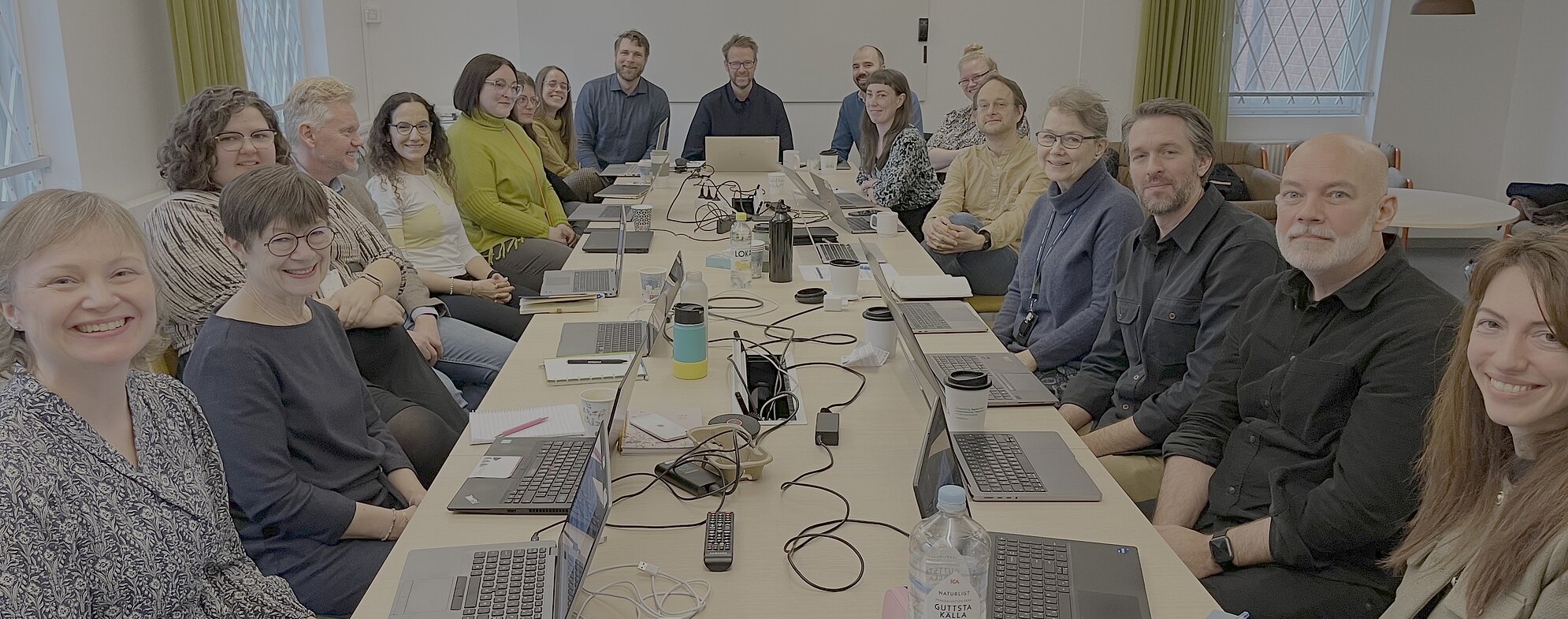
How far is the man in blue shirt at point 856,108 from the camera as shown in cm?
627

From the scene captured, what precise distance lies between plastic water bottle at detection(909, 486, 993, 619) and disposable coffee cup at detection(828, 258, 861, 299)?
157 centimetres

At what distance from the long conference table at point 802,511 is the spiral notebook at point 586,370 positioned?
0.02 metres

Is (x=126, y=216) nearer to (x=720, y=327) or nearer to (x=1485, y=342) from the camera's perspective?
Answer: (x=720, y=327)

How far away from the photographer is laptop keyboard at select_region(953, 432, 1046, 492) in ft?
5.78

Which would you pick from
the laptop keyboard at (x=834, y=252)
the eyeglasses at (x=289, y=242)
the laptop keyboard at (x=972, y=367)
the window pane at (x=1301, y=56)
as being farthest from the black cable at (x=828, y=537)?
the window pane at (x=1301, y=56)

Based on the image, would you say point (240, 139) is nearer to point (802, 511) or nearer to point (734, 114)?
point (802, 511)

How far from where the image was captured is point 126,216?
151 cm

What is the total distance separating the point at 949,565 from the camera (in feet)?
4.24

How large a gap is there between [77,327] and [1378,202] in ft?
7.02

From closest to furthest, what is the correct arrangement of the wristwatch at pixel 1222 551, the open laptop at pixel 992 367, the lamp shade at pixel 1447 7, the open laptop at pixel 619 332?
the wristwatch at pixel 1222 551, the open laptop at pixel 992 367, the open laptop at pixel 619 332, the lamp shade at pixel 1447 7

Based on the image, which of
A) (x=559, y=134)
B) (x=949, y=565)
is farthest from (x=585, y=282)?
(x=559, y=134)

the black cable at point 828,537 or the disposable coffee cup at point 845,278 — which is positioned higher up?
the disposable coffee cup at point 845,278

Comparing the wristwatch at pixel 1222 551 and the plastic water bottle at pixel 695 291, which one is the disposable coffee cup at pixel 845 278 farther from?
the wristwatch at pixel 1222 551

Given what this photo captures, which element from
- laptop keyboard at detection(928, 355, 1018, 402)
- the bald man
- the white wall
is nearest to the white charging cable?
laptop keyboard at detection(928, 355, 1018, 402)
